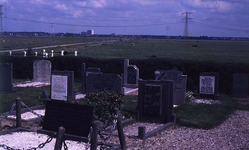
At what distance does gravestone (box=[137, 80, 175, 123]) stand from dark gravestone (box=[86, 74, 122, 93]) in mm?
2288

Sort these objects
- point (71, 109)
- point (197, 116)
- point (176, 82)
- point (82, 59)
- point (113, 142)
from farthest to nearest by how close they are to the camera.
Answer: point (82, 59), point (176, 82), point (197, 116), point (113, 142), point (71, 109)

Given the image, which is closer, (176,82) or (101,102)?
(101,102)

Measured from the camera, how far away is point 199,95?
1605 centimetres

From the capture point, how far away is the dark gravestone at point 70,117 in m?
6.86

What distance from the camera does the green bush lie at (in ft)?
31.9

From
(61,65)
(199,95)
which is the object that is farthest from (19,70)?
(199,95)

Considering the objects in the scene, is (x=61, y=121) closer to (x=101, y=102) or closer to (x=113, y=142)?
(x=113, y=142)

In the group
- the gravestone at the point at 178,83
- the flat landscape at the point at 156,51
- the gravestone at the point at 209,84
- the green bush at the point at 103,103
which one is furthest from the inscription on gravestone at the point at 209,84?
the flat landscape at the point at 156,51

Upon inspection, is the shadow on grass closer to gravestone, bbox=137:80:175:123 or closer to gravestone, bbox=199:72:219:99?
gravestone, bbox=137:80:175:123

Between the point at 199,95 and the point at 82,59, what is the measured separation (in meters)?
9.00

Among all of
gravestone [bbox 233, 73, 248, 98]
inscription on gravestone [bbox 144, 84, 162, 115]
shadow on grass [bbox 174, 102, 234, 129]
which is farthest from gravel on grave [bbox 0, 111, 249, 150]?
gravestone [bbox 233, 73, 248, 98]

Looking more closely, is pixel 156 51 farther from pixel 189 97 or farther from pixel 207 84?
pixel 189 97

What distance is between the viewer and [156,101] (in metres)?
10.5

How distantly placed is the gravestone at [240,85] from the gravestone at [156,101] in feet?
22.3
